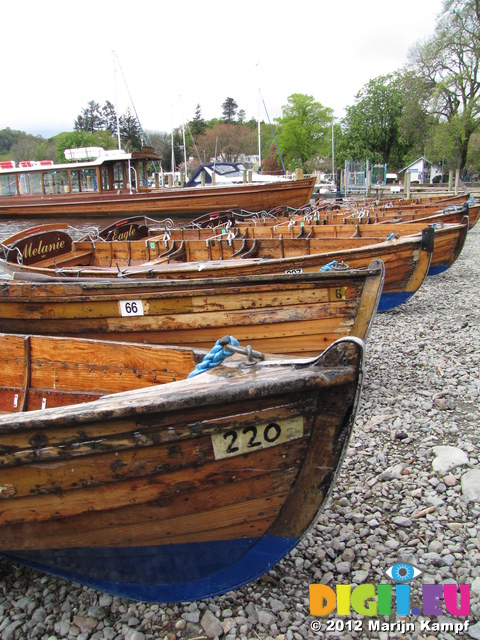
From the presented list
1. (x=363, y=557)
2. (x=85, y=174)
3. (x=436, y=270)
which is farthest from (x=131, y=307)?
(x=85, y=174)

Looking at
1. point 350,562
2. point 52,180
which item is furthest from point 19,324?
point 52,180

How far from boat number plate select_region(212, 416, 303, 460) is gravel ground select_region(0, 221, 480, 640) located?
1050mm

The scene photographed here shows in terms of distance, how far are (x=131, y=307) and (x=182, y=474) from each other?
282 cm

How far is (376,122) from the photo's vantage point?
150 ft

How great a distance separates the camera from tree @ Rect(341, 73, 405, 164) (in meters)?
45.4

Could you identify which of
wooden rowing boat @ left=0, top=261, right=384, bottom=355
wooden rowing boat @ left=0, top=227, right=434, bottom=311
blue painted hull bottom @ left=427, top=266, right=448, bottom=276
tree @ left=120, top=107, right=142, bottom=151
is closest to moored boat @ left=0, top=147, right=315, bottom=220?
wooden rowing boat @ left=0, top=227, right=434, bottom=311

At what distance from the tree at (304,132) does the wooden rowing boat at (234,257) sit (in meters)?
54.5

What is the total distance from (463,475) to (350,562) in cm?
139

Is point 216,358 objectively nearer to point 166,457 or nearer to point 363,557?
point 166,457

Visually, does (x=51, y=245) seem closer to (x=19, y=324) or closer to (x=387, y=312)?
(x=19, y=324)

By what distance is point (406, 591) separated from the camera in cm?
279

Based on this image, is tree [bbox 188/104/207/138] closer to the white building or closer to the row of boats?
the white building

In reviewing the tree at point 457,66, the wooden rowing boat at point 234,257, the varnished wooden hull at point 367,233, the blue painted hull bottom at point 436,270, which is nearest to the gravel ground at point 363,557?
the wooden rowing boat at point 234,257

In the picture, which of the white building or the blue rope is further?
the white building
